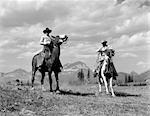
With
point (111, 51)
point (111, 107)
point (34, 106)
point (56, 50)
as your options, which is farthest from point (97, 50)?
point (34, 106)

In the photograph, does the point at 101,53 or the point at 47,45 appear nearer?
the point at 47,45

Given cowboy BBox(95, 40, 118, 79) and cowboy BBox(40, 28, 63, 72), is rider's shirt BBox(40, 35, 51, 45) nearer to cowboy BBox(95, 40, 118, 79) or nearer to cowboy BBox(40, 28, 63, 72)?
cowboy BBox(40, 28, 63, 72)

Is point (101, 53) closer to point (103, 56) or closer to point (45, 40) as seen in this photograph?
point (103, 56)

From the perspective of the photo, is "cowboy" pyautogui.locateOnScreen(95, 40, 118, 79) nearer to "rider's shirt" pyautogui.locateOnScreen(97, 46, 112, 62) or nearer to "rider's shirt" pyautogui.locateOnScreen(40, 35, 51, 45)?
"rider's shirt" pyautogui.locateOnScreen(97, 46, 112, 62)

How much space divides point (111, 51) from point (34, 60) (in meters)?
5.14

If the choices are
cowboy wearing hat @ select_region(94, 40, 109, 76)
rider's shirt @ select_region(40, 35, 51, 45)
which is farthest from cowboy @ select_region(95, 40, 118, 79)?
rider's shirt @ select_region(40, 35, 51, 45)

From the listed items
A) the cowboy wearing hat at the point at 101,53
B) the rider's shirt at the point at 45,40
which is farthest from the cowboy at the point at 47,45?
the cowboy wearing hat at the point at 101,53

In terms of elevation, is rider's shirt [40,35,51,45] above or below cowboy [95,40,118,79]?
above

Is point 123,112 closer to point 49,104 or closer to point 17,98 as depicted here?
point 49,104

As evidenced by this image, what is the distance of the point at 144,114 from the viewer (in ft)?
40.7

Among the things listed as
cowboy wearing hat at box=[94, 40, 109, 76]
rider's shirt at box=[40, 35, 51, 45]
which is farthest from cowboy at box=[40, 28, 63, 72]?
cowboy wearing hat at box=[94, 40, 109, 76]

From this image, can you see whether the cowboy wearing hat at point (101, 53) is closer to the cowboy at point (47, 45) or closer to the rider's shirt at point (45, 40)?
the cowboy at point (47, 45)

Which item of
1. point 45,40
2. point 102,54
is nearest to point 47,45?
point 45,40

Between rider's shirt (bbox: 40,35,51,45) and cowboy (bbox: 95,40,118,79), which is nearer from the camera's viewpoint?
rider's shirt (bbox: 40,35,51,45)
